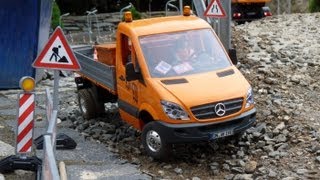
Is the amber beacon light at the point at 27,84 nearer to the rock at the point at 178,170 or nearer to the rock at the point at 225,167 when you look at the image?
the rock at the point at 178,170

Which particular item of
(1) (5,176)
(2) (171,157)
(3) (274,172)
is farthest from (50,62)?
(3) (274,172)

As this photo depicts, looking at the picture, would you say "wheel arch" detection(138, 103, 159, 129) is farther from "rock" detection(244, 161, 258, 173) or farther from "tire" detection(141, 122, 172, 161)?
"rock" detection(244, 161, 258, 173)

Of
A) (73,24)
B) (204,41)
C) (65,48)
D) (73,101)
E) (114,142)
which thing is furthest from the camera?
(73,24)

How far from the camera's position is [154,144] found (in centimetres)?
988

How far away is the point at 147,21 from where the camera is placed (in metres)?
11.4

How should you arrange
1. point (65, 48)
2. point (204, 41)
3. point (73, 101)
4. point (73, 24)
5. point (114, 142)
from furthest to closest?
point (73, 24), point (73, 101), point (114, 142), point (204, 41), point (65, 48)

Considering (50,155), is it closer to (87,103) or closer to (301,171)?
(301,171)

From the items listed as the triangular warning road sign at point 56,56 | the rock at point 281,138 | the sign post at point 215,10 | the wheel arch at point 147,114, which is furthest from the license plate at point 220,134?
the sign post at point 215,10

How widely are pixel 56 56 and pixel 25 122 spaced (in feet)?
3.46

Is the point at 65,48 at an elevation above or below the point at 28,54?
above

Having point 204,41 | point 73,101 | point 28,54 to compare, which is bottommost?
point 73,101

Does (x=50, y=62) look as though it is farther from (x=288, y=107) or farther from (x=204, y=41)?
(x=288, y=107)

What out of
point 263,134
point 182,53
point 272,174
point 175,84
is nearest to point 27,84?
point 175,84

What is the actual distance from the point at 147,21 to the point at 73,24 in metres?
18.7
